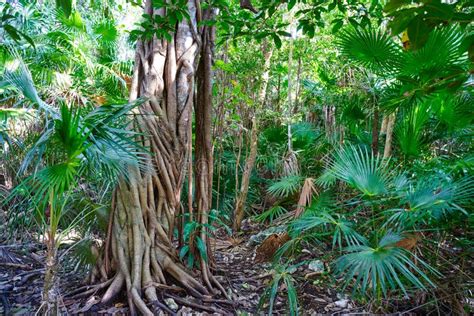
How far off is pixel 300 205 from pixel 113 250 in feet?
5.95

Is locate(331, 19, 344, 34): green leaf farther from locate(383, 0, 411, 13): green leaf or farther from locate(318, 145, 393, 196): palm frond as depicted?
locate(318, 145, 393, 196): palm frond

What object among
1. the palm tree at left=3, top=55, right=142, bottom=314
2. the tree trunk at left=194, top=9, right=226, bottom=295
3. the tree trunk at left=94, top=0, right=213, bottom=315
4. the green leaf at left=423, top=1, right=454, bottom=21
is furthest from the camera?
the tree trunk at left=194, top=9, right=226, bottom=295

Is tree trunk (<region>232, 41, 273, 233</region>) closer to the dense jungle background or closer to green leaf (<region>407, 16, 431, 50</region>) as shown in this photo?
the dense jungle background

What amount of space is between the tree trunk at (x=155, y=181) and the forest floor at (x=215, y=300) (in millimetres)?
132

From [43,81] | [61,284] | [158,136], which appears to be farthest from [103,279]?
[43,81]

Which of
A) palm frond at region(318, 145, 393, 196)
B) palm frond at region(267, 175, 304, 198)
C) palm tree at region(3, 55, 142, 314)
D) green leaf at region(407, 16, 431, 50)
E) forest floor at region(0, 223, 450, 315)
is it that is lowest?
forest floor at region(0, 223, 450, 315)

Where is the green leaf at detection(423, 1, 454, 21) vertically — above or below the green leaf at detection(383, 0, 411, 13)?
below

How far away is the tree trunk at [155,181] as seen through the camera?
2.59 meters

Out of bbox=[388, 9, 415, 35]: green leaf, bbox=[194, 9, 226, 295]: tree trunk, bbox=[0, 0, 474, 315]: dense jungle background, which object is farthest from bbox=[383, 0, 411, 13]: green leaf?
bbox=[194, 9, 226, 295]: tree trunk

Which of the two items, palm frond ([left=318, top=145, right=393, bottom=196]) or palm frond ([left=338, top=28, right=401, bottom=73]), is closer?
palm frond ([left=318, top=145, right=393, bottom=196])

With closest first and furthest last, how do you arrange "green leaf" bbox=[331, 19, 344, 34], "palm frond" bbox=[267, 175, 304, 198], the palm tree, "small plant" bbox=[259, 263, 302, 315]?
1. "green leaf" bbox=[331, 19, 344, 34]
2. the palm tree
3. "small plant" bbox=[259, 263, 302, 315]
4. "palm frond" bbox=[267, 175, 304, 198]

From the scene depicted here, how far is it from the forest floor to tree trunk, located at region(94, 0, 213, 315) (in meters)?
0.13

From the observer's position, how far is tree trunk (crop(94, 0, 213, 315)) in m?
2.59

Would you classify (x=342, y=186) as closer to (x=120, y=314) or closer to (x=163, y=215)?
(x=163, y=215)
